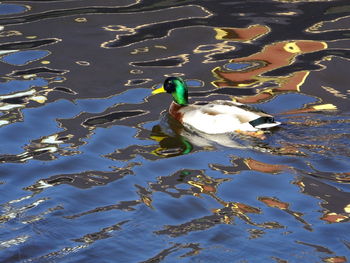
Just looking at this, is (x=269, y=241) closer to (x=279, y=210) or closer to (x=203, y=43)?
(x=279, y=210)

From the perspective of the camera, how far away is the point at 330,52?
46.6 feet

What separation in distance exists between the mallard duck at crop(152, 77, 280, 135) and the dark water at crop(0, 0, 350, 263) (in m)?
0.16

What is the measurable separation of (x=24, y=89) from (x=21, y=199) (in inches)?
138

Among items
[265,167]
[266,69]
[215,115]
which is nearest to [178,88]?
[215,115]

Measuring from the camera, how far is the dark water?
8914mm

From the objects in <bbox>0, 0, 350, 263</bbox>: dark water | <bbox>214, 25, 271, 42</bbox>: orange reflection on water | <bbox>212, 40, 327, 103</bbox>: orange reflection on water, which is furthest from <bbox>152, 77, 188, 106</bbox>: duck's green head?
<bbox>214, 25, 271, 42</bbox>: orange reflection on water

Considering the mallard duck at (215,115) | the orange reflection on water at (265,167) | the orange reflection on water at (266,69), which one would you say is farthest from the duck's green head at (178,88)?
the orange reflection on water at (265,167)

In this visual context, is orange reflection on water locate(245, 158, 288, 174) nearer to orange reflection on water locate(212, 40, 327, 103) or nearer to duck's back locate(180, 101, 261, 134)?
duck's back locate(180, 101, 261, 134)

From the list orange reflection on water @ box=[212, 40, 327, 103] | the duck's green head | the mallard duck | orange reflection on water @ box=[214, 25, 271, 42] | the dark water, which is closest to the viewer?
the dark water

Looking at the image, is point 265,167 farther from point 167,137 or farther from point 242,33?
point 242,33

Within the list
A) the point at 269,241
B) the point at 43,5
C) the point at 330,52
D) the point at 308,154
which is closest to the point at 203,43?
the point at 330,52

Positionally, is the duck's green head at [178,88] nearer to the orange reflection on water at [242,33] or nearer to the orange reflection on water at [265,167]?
the orange reflection on water at [265,167]

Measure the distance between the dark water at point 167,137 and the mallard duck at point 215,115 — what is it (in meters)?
0.16

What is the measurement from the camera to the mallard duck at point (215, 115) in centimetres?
1180
